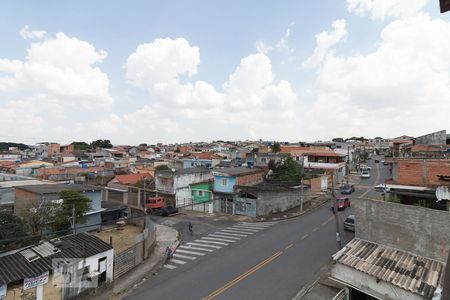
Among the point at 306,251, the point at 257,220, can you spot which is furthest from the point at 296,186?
the point at 306,251

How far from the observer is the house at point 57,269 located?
13008mm

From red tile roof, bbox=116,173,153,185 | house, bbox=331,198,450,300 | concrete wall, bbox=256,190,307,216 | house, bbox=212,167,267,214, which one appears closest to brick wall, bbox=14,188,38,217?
red tile roof, bbox=116,173,153,185

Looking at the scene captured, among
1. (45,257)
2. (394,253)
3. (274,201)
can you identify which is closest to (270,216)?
(274,201)

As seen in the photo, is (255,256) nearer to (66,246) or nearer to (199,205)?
(66,246)

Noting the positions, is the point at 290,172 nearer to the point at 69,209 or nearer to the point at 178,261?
the point at 178,261

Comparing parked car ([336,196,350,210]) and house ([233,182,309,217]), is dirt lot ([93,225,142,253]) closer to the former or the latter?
house ([233,182,309,217])

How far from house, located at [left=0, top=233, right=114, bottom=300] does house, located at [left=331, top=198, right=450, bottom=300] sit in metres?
12.9

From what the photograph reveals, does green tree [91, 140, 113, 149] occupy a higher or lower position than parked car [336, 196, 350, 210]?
higher

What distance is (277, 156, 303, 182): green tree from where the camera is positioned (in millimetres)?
44219

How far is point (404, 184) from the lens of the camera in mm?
15547

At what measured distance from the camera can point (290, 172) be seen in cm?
4534

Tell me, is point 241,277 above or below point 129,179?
below

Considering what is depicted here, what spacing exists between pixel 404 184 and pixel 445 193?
2536 millimetres

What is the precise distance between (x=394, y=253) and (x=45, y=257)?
17.5 metres
